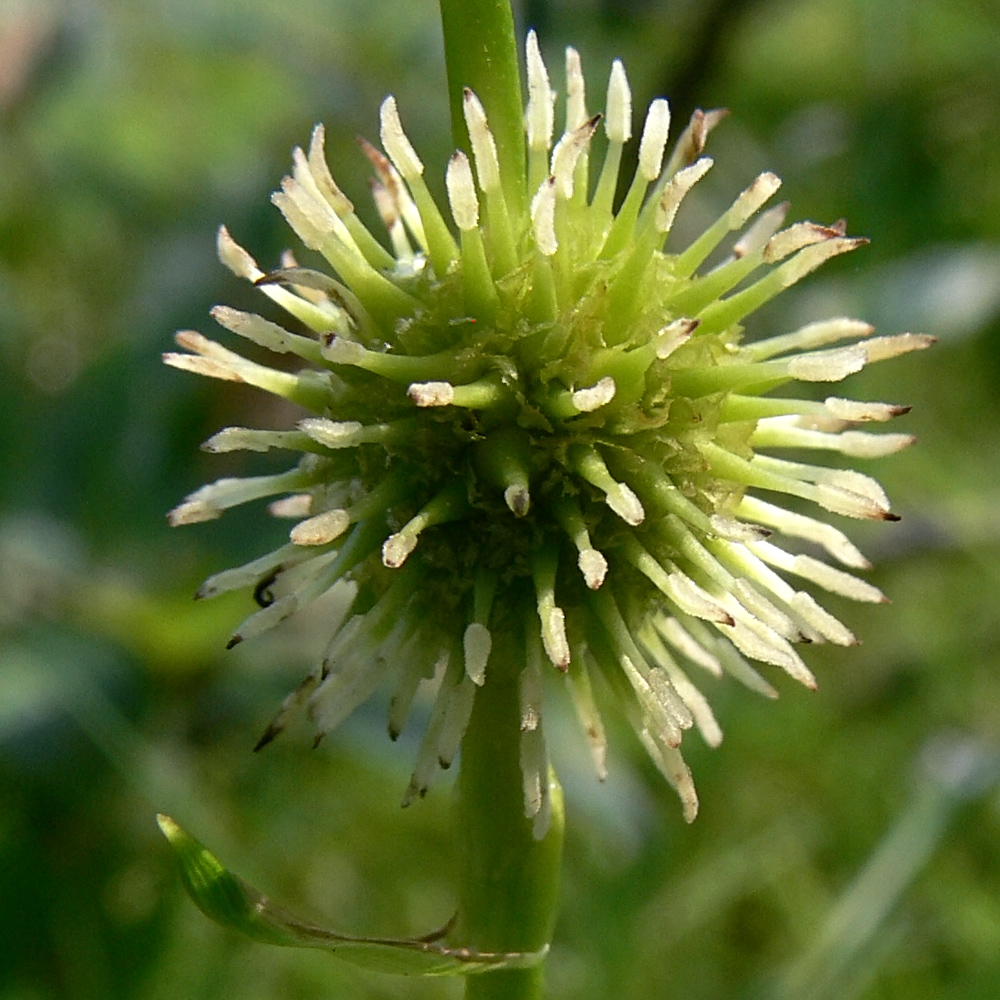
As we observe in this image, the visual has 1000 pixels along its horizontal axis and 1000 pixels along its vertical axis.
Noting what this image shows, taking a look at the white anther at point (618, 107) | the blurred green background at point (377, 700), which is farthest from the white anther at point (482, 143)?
the blurred green background at point (377, 700)

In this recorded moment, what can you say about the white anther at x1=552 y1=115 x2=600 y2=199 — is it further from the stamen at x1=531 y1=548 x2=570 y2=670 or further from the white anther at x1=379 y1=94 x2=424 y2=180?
the stamen at x1=531 y1=548 x2=570 y2=670

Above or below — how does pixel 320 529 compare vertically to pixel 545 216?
below

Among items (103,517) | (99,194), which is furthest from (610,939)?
(99,194)

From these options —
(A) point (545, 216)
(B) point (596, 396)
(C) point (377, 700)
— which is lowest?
(C) point (377, 700)

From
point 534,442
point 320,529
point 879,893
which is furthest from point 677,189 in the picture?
point 879,893

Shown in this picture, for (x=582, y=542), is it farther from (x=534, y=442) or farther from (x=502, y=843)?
(x=502, y=843)

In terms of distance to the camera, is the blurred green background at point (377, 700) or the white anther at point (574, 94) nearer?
the white anther at point (574, 94)

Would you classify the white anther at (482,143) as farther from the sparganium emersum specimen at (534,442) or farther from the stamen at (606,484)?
the stamen at (606,484)
